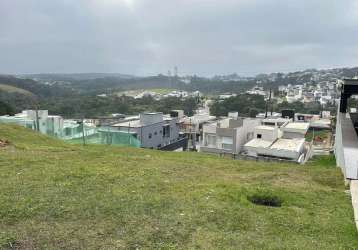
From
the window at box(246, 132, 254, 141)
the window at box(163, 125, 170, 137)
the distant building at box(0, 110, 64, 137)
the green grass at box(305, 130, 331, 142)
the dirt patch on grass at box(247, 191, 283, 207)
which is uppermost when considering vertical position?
the dirt patch on grass at box(247, 191, 283, 207)

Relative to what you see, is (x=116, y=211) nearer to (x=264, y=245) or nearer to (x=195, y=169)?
(x=264, y=245)

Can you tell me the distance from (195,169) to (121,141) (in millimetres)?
16272

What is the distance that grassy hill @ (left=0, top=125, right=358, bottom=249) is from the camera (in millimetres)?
4105

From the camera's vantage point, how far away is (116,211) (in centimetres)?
486

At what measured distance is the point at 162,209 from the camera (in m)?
5.07

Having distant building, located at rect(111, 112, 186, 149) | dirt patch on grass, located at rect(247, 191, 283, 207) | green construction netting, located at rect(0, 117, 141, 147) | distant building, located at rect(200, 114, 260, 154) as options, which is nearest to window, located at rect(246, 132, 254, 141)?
distant building, located at rect(200, 114, 260, 154)

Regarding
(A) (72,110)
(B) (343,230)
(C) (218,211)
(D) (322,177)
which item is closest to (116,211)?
(C) (218,211)

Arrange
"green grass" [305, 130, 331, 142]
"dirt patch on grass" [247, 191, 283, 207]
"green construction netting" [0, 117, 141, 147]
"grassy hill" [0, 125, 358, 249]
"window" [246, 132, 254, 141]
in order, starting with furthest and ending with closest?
"green grass" [305, 130, 331, 142], "window" [246, 132, 254, 141], "green construction netting" [0, 117, 141, 147], "dirt patch on grass" [247, 191, 283, 207], "grassy hill" [0, 125, 358, 249]

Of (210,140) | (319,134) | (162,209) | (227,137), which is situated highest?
(162,209)

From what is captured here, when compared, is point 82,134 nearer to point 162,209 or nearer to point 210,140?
point 210,140

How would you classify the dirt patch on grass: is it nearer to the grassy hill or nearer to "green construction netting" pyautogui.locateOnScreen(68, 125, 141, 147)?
the grassy hill

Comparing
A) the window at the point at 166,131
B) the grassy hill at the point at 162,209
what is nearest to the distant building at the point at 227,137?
the window at the point at 166,131

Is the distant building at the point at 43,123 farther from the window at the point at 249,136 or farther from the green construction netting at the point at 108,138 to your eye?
the window at the point at 249,136

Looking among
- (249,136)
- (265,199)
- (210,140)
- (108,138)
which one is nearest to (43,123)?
(108,138)
